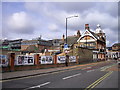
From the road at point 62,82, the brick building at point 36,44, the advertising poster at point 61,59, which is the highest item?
the brick building at point 36,44

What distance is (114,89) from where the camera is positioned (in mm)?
9555

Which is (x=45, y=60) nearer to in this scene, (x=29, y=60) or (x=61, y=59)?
(x=29, y=60)

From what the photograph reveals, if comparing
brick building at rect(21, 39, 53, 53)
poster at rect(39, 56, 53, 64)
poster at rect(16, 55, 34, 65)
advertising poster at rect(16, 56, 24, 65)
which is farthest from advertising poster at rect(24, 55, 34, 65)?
brick building at rect(21, 39, 53, 53)

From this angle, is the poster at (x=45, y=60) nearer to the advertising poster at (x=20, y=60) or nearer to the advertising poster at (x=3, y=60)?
the advertising poster at (x=20, y=60)

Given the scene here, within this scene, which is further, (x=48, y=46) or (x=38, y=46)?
(x=48, y=46)

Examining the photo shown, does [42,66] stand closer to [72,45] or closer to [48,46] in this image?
[72,45]

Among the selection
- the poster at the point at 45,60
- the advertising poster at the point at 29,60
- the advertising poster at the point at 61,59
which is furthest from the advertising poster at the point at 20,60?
the advertising poster at the point at 61,59

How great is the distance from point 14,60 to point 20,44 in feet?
216

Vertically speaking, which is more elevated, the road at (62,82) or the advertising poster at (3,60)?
the advertising poster at (3,60)

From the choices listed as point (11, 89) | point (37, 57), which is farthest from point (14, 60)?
point (11, 89)

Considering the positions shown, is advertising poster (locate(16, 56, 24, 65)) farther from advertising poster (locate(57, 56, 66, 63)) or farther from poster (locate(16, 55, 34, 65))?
advertising poster (locate(57, 56, 66, 63))

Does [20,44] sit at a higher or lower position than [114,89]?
higher

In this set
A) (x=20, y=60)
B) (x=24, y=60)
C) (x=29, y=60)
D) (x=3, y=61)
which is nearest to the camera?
(x=3, y=61)

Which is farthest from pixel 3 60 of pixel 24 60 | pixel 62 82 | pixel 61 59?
pixel 61 59
